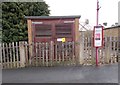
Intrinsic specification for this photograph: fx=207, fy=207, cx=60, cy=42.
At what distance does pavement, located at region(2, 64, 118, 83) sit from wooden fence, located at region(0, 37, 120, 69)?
0.61 meters

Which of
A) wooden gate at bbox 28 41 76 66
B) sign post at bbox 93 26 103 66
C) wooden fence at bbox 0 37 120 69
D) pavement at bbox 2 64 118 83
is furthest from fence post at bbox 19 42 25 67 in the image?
sign post at bbox 93 26 103 66

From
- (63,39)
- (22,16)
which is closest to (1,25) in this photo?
(22,16)

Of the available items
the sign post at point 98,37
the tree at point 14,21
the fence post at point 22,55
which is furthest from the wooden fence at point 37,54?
the tree at point 14,21

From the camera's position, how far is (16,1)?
1301 centimetres

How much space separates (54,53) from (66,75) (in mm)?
2495

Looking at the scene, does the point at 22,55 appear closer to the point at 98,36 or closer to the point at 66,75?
the point at 66,75

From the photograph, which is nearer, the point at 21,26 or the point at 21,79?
the point at 21,79

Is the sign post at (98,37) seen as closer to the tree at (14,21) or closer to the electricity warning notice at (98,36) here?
the electricity warning notice at (98,36)

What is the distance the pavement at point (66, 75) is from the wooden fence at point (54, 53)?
0.61 meters

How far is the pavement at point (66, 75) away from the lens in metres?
7.17

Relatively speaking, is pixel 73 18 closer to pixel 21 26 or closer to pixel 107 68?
pixel 107 68

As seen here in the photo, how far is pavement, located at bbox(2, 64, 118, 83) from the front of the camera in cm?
717

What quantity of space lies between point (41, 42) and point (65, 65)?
6.22 feet

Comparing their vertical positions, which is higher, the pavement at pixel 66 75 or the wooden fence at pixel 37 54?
the wooden fence at pixel 37 54
